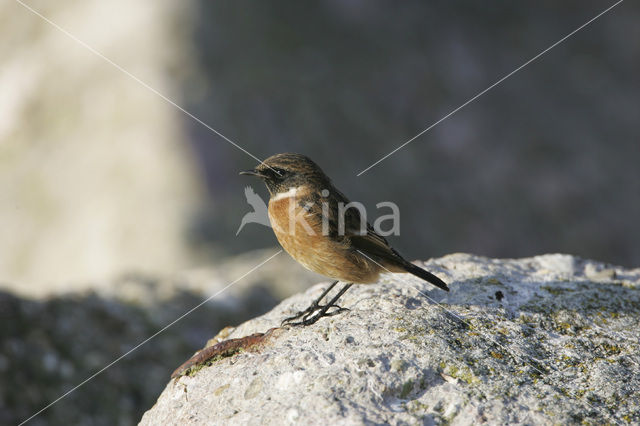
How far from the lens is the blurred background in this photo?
21.5 feet

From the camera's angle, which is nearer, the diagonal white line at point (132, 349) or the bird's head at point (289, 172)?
the bird's head at point (289, 172)

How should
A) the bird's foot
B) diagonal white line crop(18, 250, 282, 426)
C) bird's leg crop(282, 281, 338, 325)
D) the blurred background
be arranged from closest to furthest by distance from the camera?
the bird's foot
bird's leg crop(282, 281, 338, 325)
diagonal white line crop(18, 250, 282, 426)
the blurred background

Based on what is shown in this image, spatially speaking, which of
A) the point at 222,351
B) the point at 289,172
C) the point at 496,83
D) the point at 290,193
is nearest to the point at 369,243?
the point at 290,193

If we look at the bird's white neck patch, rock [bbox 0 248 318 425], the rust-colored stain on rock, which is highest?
the bird's white neck patch

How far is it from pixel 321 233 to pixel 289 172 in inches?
21.8

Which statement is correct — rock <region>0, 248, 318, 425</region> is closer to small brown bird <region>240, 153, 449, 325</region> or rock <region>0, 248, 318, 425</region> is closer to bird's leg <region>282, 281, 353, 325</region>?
bird's leg <region>282, 281, 353, 325</region>

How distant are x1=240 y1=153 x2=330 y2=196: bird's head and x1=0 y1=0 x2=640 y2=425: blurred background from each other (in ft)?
7.25

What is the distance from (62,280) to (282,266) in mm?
4003

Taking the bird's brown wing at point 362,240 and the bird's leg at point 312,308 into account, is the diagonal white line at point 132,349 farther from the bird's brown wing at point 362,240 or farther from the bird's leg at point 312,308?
the bird's brown wing at point 362,240

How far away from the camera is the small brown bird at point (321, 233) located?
4.23 metres

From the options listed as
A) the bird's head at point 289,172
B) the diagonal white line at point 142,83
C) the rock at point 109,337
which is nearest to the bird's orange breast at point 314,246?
the bird's head at point 289,172

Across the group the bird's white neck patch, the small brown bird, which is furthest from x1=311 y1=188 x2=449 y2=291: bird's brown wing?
the bird's white neck patch

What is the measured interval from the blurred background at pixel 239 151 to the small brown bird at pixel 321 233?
208 centimetres

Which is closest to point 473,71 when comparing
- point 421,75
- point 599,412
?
point 421,75
